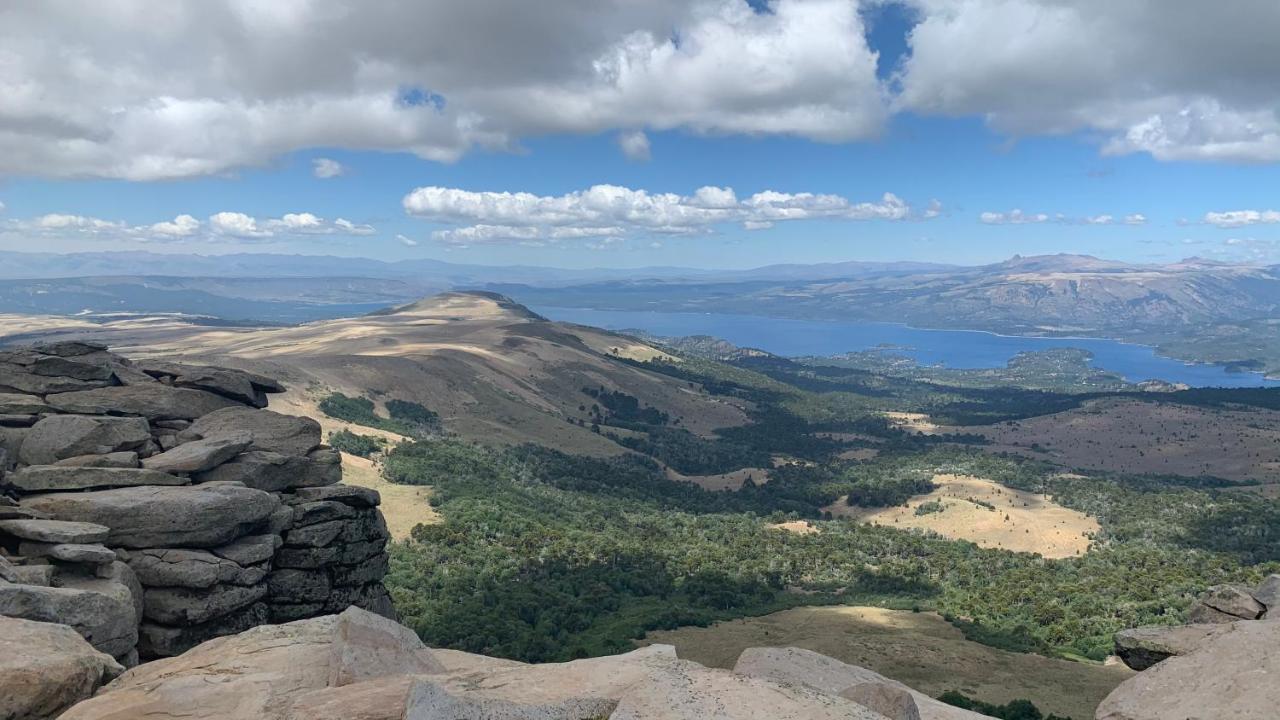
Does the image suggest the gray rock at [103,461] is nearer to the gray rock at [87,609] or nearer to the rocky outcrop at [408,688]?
the gray rock at [87,609]

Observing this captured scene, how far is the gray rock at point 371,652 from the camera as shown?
17.7 meters

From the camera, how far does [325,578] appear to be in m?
29.0

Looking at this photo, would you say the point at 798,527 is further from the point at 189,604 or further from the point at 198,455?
the point at 189,604

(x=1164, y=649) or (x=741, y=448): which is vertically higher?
(x=1164, y=649)

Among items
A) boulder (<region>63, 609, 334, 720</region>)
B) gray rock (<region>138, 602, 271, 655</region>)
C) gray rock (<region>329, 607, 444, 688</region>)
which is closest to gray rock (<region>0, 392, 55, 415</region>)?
gray rock (<region>138, 602, 271, 655</region>)

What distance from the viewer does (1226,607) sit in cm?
2562

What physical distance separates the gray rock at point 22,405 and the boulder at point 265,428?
5394mm

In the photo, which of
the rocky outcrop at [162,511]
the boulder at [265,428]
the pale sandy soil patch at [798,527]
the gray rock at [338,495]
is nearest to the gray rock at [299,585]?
the rocky outcrop at [162,511]

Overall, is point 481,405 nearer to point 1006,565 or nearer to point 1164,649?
point 1006,565

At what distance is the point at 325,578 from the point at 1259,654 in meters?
30.7

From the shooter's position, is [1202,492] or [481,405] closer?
[1202,492]

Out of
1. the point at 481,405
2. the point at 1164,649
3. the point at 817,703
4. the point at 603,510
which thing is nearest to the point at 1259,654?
the point at 1164,649

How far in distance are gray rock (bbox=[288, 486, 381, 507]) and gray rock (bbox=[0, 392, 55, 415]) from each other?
34.9ft

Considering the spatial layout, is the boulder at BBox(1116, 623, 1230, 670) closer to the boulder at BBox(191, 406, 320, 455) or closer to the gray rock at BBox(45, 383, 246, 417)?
the boulder at BBox(191, 406, 320, 455)
